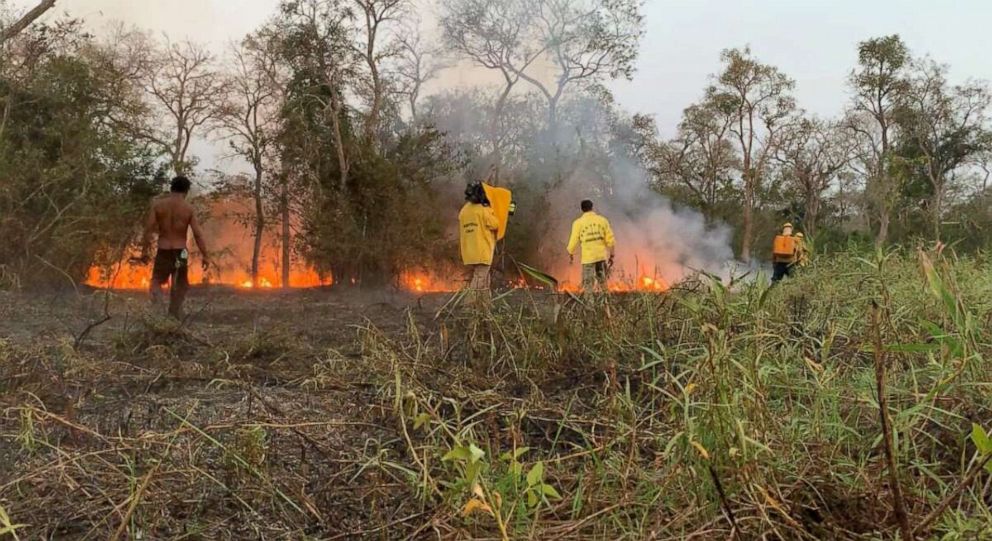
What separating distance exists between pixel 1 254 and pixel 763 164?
85.6 ft

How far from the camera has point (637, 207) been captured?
71.3ft

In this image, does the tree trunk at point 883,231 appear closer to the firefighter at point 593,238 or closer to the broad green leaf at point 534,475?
the broad green leaf at point 534,475

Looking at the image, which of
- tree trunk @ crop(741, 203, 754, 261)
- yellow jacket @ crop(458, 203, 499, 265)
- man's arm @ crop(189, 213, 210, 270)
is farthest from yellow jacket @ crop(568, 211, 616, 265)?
tree trunk @ crop(741, 203, 754, 261)

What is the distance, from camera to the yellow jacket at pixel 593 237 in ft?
27.0

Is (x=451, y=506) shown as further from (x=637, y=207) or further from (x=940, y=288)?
(x=637, y=207)

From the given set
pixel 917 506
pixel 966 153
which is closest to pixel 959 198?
pixel 966 153

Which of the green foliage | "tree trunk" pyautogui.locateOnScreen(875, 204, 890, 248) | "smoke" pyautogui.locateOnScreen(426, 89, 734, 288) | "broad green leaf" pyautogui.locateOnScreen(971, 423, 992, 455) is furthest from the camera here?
"smoke" pyautogui.locateOnScreen(426, 89, 734, 288)

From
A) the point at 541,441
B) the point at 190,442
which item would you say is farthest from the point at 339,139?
the point at 541,441

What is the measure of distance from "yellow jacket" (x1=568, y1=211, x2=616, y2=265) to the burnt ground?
4351 mm

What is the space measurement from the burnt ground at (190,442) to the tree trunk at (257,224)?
1495 cm

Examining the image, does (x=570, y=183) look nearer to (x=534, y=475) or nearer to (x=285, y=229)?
(x=285, y=229)

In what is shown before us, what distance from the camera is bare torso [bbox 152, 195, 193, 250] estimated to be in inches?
251

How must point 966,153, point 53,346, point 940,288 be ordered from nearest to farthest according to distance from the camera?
point 940,288 → point 53,346 → point 966,153

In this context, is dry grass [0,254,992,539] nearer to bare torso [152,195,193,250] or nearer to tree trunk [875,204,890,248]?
tree trunk [875,204,890,248]
